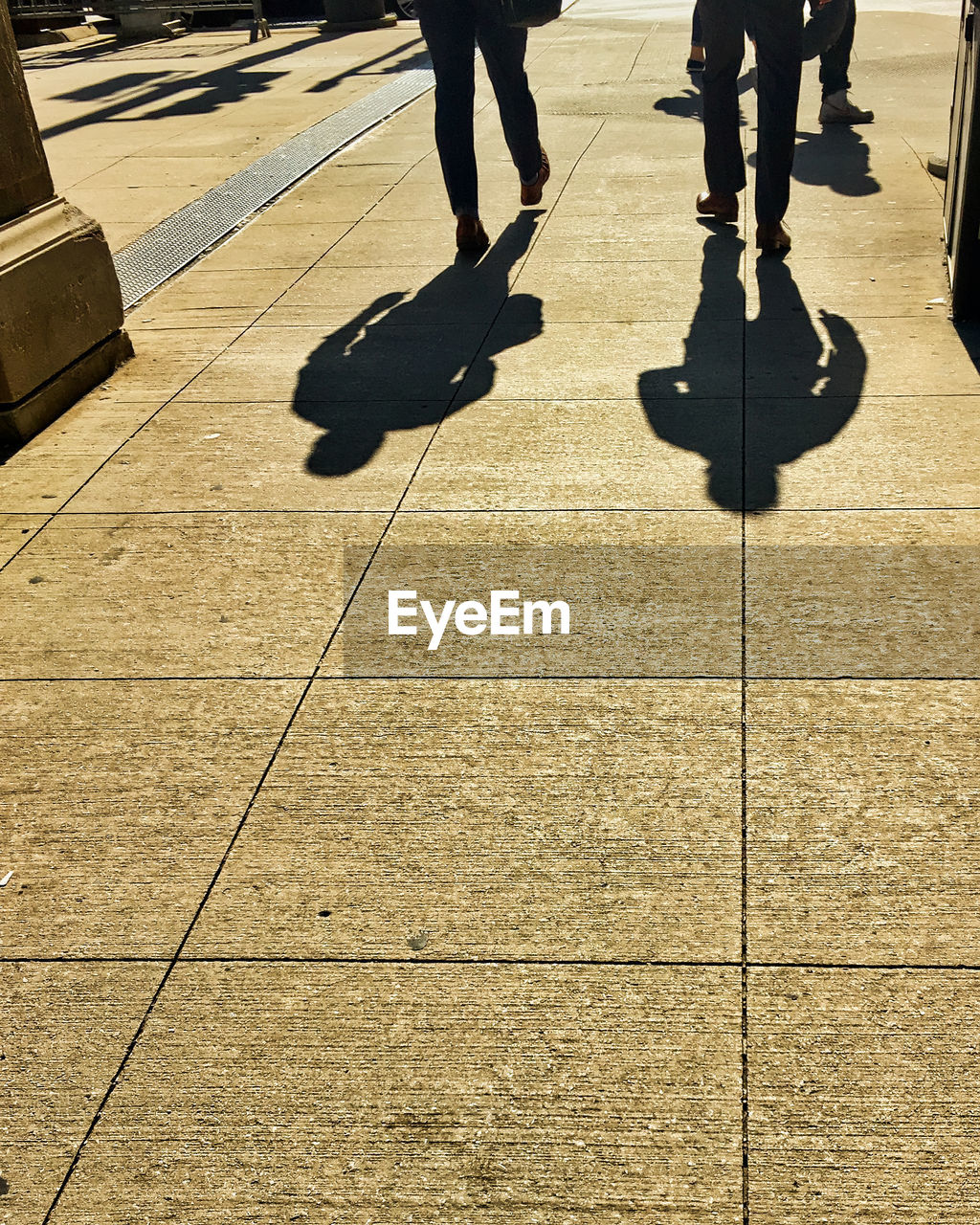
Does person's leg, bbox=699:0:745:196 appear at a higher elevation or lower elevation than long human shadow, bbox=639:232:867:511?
higher

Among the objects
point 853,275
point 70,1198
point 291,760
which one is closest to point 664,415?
point 853,275

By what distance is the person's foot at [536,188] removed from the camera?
822 centimetres

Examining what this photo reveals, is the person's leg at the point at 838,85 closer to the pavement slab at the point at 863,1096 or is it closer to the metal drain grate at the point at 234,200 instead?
the metal drain grate at the point at 234,200

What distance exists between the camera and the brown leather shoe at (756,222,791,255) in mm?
7113

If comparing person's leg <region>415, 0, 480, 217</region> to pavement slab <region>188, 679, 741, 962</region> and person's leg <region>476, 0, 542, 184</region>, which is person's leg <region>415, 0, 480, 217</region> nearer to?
person's leg <region>476, 0, 542, 184</region>

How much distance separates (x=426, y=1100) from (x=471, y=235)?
19.2ft

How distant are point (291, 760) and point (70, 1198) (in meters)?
1.33

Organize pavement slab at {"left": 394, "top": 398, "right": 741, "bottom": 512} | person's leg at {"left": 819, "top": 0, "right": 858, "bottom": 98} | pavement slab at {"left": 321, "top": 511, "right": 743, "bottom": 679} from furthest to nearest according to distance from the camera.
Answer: person's leg at {"left": 819, "top": 0, "right": 858, "bottom": 98}, pavement slab at {"left": 394, "top": 398, "right": 741, "bottom": 512}, pavement slab at {"left": 321, "top": 511, "right": 743, "bottom": 679}

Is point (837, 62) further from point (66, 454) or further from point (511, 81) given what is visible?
point (66, 454)

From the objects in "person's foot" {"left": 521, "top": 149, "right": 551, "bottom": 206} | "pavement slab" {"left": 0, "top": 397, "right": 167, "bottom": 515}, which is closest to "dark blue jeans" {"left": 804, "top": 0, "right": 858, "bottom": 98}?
"person's foot" {"left": 521, "top": 149, "right": 551, "bottom": 206}

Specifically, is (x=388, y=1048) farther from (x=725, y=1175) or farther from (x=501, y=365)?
(x=501, y=365)

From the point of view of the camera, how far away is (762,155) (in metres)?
7.00

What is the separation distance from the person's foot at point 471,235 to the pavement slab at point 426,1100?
548cm

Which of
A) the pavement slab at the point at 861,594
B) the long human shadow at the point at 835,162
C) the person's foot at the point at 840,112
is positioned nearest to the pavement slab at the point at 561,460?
the pavement slab at the point at 861,594
